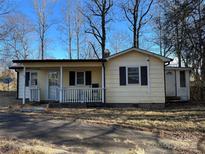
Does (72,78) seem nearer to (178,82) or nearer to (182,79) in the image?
(178,82)

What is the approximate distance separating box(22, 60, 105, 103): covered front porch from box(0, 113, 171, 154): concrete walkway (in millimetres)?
5669

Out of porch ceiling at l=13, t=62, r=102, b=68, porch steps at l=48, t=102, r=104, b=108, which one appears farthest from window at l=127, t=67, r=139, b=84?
porch steps at l=48, t=102, r=104, b=108

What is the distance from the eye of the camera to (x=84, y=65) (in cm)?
1555

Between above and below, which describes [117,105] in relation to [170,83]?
below

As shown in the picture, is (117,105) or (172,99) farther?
(172,99)

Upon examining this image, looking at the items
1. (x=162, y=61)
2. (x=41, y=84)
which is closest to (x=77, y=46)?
(x=41, y=84)

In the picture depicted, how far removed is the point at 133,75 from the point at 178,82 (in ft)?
19.2

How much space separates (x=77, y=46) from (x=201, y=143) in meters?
31.4

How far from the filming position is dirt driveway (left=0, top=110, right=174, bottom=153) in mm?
6457

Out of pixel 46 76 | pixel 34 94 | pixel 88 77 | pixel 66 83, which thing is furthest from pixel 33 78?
pixel 88 77

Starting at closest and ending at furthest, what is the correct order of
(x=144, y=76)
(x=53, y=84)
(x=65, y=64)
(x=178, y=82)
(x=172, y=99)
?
1. (x=144, y=76)
2. (x=65, y=64)
3. (x=53, y=84)
4. (x=172, y=99)
5. (x=178, y=82)

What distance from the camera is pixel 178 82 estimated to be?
19594 mm

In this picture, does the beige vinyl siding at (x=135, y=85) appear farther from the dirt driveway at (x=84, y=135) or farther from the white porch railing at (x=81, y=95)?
the dirt driveway at (x=84, y=135)

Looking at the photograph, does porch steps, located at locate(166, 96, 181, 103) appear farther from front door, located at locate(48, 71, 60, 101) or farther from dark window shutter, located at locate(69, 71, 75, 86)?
front door, located at locate(48, 71, 60, 101)
